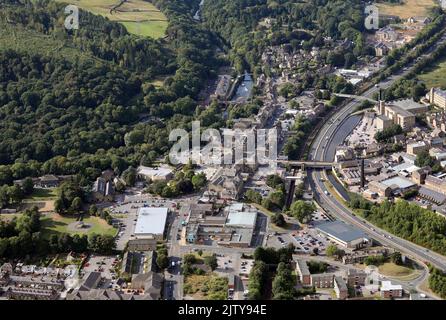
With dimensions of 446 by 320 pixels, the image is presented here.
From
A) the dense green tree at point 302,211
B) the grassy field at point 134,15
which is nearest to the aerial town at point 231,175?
the dense green tree at point 302,211

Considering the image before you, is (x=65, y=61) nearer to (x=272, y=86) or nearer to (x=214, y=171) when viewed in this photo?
(x=272, y=86)

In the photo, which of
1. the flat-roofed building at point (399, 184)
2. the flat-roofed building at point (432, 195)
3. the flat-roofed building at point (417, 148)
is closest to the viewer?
the flat-roofed building at point (432, 195)

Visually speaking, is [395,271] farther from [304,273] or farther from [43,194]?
[43,194]

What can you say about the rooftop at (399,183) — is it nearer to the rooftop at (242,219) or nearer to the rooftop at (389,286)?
the rooftop at (242,219)

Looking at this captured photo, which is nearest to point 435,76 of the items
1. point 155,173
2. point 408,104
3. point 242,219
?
point 408,104

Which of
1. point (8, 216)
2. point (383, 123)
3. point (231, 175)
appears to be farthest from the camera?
point (383, 123)

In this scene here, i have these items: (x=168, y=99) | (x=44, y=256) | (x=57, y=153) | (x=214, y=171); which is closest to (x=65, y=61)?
(x=168, y=99)
